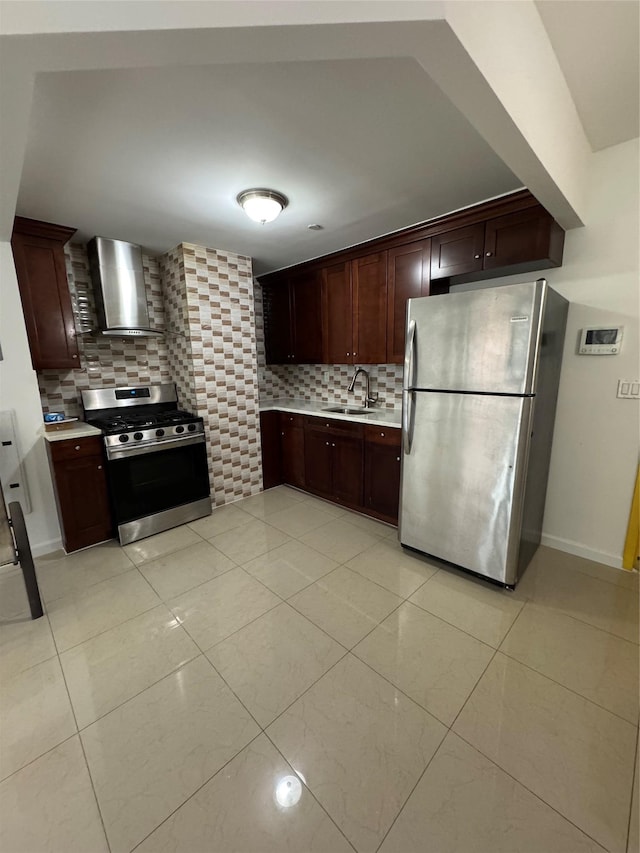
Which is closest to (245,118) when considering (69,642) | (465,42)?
(465,42)

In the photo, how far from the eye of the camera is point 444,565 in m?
2.30

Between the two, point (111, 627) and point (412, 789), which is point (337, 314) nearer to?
point (111, 627)

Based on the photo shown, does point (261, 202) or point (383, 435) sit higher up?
point (261, 202)

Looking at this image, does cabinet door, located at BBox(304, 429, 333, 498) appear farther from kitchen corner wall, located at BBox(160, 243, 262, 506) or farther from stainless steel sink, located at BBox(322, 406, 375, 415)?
kitchen corner wall, located at BBox(160, 243, 262, 506)

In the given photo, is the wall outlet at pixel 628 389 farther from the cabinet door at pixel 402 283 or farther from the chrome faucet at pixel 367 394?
the chrome faucet at pixel 367 394

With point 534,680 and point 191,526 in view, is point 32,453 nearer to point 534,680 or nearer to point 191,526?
point 191,526

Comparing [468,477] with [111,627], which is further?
[468,477]

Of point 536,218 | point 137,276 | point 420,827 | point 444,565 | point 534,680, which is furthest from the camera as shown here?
point 137,276

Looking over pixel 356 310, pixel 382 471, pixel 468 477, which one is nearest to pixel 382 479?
pixel 382 471

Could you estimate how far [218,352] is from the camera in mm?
3145

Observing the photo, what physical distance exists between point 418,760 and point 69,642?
5.59 feet

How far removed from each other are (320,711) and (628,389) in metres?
2.43

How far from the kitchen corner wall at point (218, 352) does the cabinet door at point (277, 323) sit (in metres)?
0.48

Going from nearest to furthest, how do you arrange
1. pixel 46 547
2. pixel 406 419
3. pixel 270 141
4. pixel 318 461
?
pixel 270 141 → pixel 406 419 → pixel 46 547 → pixel 318 461
